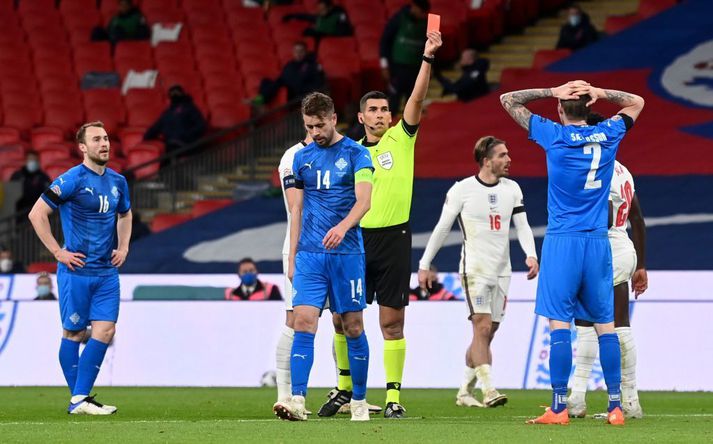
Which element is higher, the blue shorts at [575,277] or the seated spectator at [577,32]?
the seated spectator at [577,32]

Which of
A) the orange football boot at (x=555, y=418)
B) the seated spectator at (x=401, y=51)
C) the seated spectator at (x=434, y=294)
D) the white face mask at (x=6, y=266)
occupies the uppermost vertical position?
the seated spectator at (x=401, y=51)

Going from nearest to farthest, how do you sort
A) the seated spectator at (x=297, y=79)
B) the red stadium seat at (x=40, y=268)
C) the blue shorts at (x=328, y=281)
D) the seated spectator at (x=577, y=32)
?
the blue shorts at (x=328, y=281), the red stadium seat at (x=40, y=268), the seated spectator at (x=297, y=79), the seated spectator at (x=577, y=32)

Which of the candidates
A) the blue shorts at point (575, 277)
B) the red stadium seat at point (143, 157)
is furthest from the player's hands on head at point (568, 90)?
the red stadium seat at point (143, 157)

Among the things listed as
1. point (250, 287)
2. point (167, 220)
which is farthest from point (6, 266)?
point (250, 287)

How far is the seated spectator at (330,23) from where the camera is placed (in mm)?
27781

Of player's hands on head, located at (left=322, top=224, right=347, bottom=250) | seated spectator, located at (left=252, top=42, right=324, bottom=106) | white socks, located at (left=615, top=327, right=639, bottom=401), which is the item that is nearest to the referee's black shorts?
player's hands on head, located at (left=322, top=224, right=347, bottom=250)

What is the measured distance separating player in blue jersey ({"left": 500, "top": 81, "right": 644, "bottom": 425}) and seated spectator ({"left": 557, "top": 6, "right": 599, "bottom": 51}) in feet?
55.6

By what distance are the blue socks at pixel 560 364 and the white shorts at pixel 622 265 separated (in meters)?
1.41

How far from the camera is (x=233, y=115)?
26969 millimetres

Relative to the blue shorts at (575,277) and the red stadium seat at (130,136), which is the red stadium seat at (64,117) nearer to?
the red stadium seat at (130,136)

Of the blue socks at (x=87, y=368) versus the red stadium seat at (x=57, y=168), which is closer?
the blue socks at (x=87, y=368)

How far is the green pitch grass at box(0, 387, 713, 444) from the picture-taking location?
9.54 meters

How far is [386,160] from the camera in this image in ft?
40.2

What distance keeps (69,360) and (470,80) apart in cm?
1425
